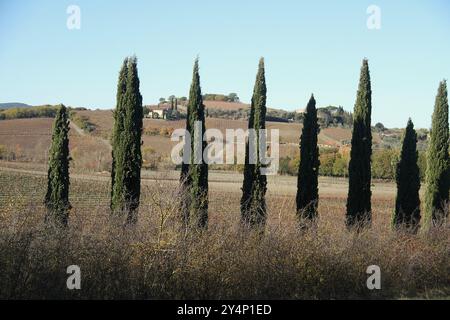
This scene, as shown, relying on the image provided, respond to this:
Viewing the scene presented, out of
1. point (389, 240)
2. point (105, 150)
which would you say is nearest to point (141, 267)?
point (389, 240)

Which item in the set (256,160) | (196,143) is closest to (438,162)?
(256,160)

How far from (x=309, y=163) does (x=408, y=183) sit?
6012 mm

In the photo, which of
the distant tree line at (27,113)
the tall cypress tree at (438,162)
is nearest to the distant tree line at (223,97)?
the distant tree line at (27,113)

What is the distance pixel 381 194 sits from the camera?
149 feet

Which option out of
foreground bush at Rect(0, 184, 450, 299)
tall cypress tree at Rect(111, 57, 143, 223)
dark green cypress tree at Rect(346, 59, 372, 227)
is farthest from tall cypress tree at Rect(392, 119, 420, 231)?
tall cypress tree at Rect(111, 57, 143, 223)

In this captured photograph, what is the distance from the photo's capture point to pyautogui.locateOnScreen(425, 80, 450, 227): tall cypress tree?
2516cm

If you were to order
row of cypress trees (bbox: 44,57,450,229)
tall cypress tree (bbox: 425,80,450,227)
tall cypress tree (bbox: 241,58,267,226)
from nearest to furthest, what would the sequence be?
row of cypress trees (bbox: 44,57,450,229), tall cypress tree (bbox: 241,58,267,226), tall cypress tree (bbox: 425,80,450,227)

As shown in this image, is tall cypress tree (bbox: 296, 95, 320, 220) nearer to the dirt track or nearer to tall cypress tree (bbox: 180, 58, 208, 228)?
tall cypress tree (bbox: 180, 58, 208, 228)

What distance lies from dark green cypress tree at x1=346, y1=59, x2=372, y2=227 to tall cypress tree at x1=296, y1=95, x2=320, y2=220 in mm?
1830

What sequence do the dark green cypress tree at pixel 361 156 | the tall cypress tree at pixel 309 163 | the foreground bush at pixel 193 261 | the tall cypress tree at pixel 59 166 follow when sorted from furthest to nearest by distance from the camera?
1. the dark green cypress tree at pixel 361 156
2. the tall cypress tree at pixel 309 163
3. the tall cypress tree at pixel 59 166
4. the foreground bush at pixel 193 261

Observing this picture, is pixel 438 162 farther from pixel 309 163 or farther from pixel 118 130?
pixel 118 130

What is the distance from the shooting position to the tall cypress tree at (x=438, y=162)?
2516cm

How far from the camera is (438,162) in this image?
83.6 ft

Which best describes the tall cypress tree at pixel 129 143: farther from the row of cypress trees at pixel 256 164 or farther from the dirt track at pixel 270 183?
the dirt track at pixel 270 183
